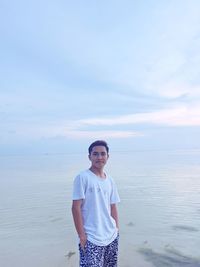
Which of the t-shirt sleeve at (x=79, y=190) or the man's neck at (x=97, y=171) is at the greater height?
the man's neck at (x=97, y=171)

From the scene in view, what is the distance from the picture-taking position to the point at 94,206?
389 cm

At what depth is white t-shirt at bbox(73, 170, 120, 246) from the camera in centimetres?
381

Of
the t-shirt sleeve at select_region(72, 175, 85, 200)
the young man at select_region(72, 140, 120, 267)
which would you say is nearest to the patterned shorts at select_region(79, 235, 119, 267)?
the young man at select_region(72, 140, 120, 267)

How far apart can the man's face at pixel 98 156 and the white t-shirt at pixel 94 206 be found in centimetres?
14

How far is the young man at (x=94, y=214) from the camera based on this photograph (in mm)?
3820

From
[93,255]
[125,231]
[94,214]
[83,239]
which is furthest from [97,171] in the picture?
[125,231]

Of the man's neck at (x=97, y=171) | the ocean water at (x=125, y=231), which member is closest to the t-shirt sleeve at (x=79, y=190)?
the man's neck at (x=97, y=171)

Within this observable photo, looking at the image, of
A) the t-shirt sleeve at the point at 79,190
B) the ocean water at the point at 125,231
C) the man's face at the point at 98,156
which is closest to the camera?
the t-shirt sleeve at the point at 79,190

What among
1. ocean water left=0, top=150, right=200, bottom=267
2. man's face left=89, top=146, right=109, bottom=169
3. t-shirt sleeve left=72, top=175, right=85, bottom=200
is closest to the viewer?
t-shirt sleeve left=72, top=175, right=85, bottom=200

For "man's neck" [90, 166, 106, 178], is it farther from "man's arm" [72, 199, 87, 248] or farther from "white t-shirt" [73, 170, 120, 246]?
"man's arm" [72, 199, 87, 248]

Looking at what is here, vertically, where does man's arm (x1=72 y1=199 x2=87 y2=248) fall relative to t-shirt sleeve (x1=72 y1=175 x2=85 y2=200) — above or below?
below

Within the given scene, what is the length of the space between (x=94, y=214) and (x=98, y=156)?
2.31 ft

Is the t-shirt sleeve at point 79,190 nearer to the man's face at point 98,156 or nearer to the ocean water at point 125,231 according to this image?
the man's face at point 98,156

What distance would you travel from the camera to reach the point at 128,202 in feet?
54.4
